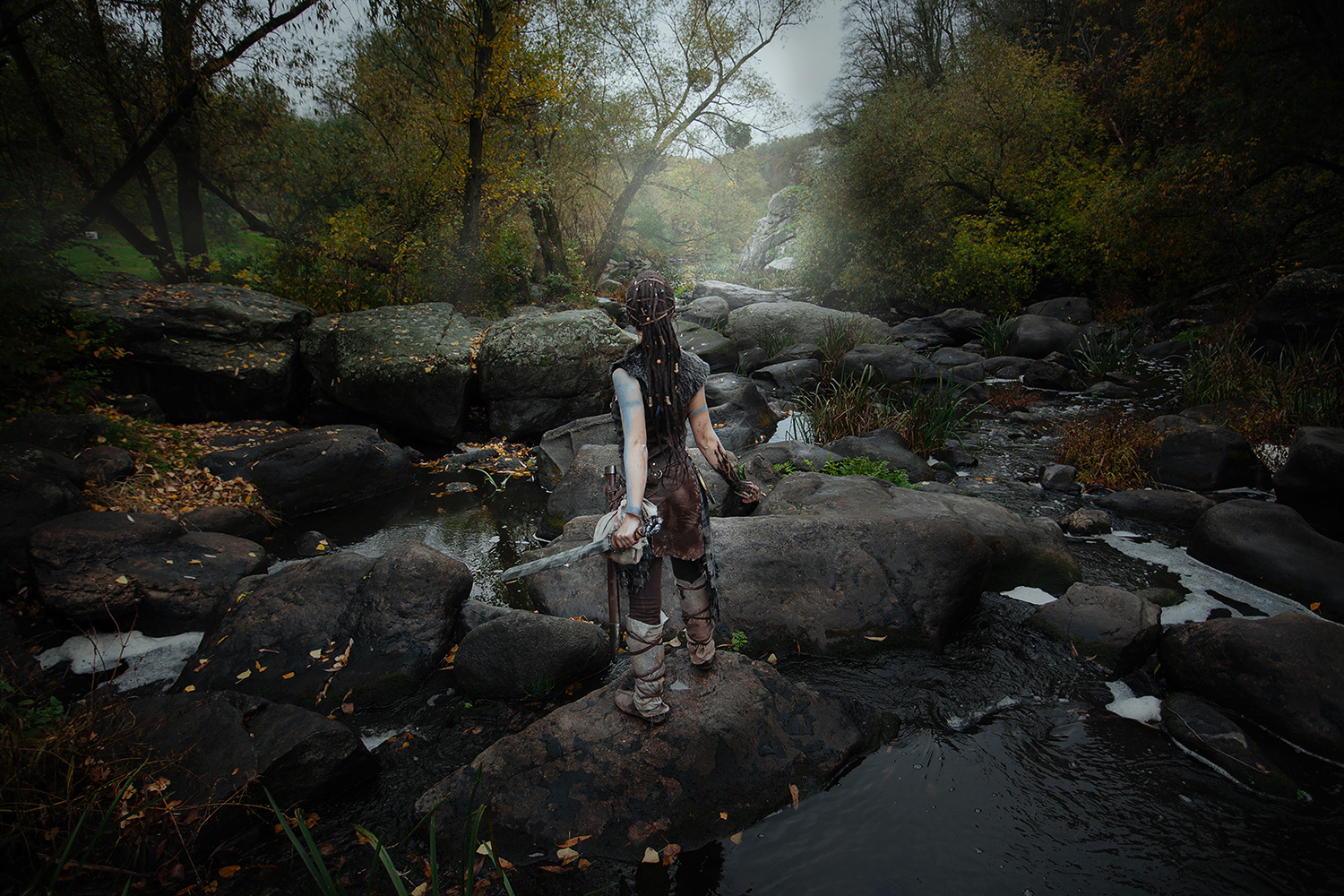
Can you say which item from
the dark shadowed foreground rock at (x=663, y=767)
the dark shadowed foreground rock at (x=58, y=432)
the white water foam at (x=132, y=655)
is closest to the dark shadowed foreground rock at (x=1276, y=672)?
the dark shadowed foreground rock at (x=663, y=767)

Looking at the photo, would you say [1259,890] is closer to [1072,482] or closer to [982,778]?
[982,778]

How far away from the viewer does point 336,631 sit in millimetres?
4273

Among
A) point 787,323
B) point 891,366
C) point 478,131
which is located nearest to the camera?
point 891,366

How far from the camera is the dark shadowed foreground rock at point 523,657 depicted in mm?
3938

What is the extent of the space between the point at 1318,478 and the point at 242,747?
8.50 meters

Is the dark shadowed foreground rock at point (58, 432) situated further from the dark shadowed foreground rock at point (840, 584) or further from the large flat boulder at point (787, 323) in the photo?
the large flat boulder at point (787, 323)

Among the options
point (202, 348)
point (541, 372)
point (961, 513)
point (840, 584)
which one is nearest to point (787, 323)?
point (541, 372)

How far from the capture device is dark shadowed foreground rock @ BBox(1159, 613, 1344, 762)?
3.21 m

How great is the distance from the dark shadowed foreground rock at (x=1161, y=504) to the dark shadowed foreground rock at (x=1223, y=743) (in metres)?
3.51

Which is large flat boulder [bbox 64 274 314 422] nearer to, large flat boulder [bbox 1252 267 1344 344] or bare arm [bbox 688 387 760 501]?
bare arm [bbox 688 387 760 501]

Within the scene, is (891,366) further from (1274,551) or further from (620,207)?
(620,207)

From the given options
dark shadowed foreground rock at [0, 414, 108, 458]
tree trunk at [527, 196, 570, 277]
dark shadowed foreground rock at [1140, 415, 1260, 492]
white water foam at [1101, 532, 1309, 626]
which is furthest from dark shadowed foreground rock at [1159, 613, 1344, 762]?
tree trunk at [527, 196, 570, 277]

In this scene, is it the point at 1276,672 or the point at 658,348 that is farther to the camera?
the point at 1276,672

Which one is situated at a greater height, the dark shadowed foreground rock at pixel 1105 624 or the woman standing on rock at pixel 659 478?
the woman standing on rock at pixel 659 478
